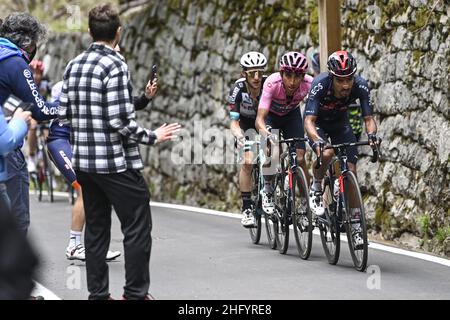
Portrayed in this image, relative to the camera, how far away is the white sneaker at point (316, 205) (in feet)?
30.7

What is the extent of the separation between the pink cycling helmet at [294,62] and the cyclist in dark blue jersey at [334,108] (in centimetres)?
49

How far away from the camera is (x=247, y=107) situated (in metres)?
10.8

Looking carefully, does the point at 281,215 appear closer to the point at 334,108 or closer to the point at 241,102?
the point at 334,108

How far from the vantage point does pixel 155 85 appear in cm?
734

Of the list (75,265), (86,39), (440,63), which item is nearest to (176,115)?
(86,39)

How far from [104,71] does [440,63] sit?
5314mm

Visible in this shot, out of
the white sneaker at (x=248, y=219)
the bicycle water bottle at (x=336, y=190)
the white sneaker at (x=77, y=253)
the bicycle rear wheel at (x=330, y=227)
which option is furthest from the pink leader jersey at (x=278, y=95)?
the white sneaker at (x=77, y=253)

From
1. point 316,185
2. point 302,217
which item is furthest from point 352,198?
point 302,217

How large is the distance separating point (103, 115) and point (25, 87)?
86 cm

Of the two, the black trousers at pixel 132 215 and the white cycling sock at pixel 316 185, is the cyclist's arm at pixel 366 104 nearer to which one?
the white cycling sock at pixel 316 185

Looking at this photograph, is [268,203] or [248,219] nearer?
[268,203]

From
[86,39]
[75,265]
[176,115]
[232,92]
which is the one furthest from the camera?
[86,39]

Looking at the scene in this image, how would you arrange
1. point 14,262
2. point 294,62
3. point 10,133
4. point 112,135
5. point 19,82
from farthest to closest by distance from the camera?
1. point 294,62
2. point 19,82
3. point 112,135
4. point 10,133
5. point 14,262

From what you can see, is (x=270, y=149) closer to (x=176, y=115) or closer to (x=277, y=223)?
(x=277, y=223)
